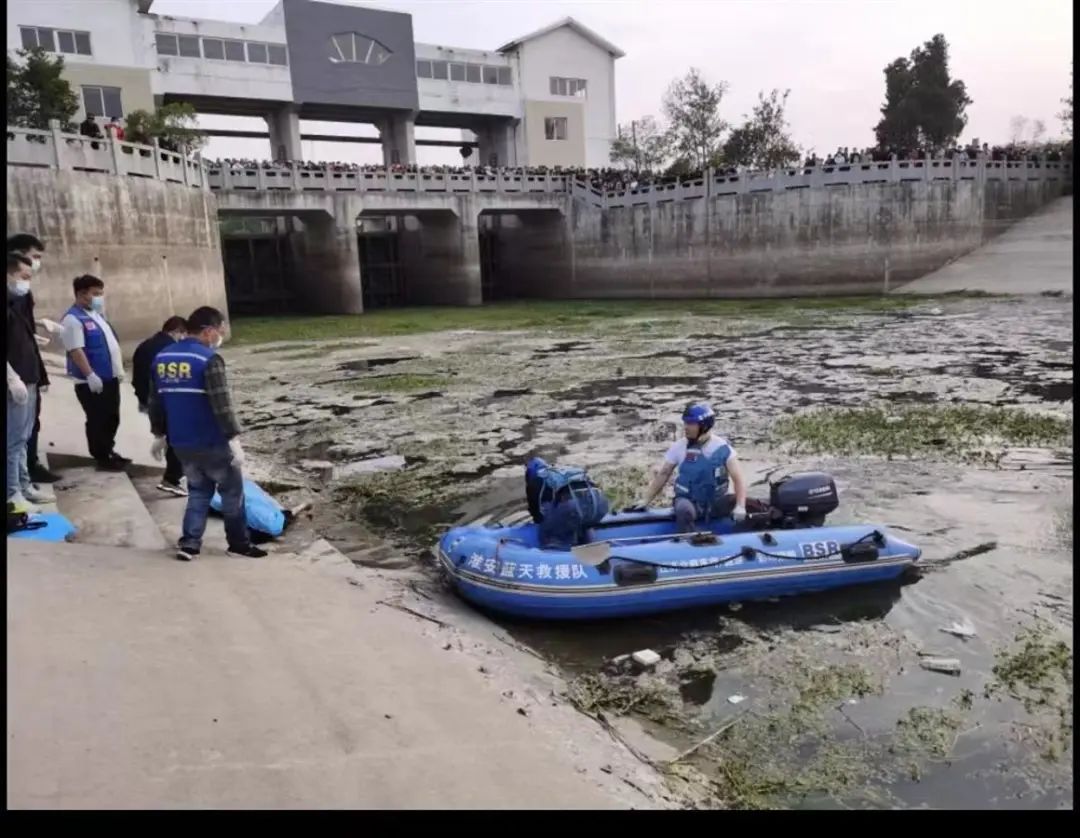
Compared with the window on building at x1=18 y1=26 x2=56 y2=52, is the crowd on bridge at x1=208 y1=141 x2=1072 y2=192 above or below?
Result: below

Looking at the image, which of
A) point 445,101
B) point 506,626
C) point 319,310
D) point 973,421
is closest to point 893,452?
point 973,421

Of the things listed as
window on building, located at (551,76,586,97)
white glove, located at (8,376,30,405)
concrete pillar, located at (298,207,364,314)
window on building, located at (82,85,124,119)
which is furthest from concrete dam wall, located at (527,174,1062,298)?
white glove, located at (8,376,30,405)

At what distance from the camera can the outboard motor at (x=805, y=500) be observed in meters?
6.31

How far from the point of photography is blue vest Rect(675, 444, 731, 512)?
6.24 meters

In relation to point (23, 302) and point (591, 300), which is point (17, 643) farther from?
point (591, 300)

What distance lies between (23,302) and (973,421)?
10852 mm

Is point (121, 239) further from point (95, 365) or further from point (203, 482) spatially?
point (203, 482)

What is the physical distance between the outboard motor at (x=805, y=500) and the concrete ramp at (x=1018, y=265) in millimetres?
28006

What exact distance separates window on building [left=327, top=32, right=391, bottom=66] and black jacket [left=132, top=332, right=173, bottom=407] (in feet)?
123

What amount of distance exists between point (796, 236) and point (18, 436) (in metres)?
32.6

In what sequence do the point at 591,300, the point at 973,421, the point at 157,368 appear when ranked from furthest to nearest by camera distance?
the point at 591,300 < the point at 973,421 < the point at 157,368

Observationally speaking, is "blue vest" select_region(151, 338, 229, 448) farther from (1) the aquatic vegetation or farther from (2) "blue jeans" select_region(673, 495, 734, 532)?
(1) the aquatic vegetation

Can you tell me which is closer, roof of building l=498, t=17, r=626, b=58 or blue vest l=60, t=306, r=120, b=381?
blue vest l=60, t=306, r=120, b=381
